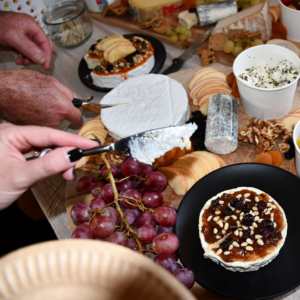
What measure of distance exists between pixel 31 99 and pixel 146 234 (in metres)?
1.05

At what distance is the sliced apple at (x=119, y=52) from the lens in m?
2.16

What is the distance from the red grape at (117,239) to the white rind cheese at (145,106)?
72 centimetres

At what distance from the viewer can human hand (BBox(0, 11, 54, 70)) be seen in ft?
6.48

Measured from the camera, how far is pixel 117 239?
43.6 inches

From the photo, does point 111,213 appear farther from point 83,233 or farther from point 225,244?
→ point 225,244

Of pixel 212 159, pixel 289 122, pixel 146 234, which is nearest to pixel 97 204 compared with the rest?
pixel 146 234

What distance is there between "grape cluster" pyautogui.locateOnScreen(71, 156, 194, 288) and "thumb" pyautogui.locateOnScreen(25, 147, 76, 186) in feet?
0.70

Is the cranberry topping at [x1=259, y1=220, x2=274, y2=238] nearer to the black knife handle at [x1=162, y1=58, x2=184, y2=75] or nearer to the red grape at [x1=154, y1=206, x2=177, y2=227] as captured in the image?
the red grape at [x1=154, y1=206, x2=177, y2=227]

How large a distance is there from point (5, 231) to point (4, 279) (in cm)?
209

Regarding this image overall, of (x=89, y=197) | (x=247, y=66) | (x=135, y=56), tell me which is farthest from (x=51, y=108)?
(x=247, y=66)

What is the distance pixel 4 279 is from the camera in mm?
354

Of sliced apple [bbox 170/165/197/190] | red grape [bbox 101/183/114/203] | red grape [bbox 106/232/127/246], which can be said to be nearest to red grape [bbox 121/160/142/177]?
red grape [bbox 101/183/114/203]

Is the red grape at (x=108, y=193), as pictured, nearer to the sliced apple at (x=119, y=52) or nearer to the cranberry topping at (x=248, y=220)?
the cranberry topping at (x=248, y=220)

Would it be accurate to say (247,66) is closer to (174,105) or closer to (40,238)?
(174,105)
